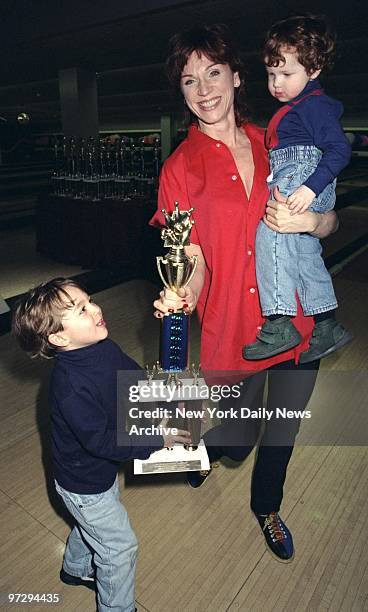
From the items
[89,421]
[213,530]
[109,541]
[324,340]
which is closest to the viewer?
[89,421]

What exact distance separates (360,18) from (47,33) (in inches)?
185

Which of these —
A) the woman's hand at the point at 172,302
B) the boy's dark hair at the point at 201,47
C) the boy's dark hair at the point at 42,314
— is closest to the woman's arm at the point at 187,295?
the woman's hand at the point at 172,302

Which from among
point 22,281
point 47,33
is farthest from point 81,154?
point 47,33

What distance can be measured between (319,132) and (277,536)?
1.58m

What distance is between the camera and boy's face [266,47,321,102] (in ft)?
5.21

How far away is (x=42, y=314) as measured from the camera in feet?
4.54

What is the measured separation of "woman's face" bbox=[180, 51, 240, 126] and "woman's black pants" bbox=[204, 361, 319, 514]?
95 centimetres

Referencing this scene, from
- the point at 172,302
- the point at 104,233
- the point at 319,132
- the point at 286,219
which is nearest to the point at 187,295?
the point at 172,302

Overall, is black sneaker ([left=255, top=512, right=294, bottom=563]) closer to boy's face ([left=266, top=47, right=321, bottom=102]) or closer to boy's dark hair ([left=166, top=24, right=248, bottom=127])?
boy's face ([left=266, top=47, right=321, bottom=102])

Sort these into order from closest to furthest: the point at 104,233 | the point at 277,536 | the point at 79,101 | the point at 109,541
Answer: the point at 109,541
the point at 277,536
the point at 104,233
the point at 79,101

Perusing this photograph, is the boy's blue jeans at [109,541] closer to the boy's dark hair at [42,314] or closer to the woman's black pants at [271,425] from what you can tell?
the boy's dark hair at [42,314]

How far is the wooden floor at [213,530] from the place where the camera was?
5.82 feet

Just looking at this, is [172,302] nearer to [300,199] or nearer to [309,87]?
[300,199]

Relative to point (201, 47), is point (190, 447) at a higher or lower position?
lower
